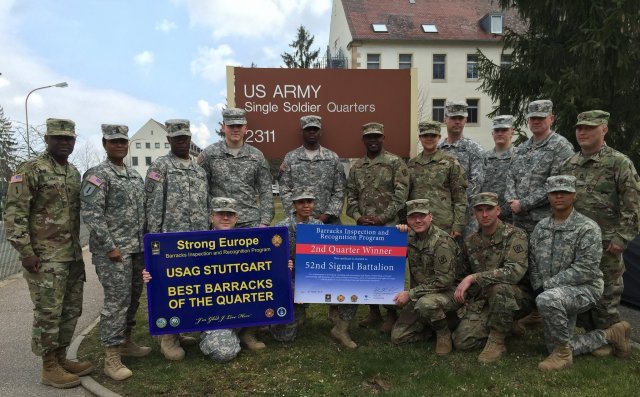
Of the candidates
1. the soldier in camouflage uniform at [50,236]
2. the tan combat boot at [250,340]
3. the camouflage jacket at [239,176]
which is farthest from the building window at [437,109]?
the soldier in camouflage uniform at [50,236]

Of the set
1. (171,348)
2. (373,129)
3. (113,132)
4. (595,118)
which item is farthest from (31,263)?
(595,118)

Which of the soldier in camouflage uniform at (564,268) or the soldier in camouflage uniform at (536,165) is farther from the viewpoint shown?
the soldier in camouflage uniform at (536,165)

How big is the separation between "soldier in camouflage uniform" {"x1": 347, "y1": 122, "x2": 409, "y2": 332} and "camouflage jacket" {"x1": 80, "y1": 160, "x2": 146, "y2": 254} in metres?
2.34

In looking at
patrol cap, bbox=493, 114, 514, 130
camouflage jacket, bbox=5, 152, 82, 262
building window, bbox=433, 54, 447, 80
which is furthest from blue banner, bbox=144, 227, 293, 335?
building window, bbox=433, 54, 447, 80

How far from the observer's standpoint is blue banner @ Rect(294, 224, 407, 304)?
5359 millimetres

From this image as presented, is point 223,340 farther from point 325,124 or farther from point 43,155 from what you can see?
point 325,124

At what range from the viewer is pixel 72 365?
4.83 meters

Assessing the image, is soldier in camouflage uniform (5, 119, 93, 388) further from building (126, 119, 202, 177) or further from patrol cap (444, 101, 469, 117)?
building (126, 119, 202, 177)

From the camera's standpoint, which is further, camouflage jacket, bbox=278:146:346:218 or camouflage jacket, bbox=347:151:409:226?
camouflage jacket, bbox=278:146:346:218

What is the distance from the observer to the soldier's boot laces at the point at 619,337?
495 cm

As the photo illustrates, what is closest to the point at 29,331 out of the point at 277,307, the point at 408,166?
the point at 277,307

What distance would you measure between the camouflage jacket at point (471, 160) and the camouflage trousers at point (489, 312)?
1.30 m

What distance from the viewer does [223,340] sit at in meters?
5.10

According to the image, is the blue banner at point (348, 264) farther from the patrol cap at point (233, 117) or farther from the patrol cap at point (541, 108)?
the patrol cap at point (541, 108)
